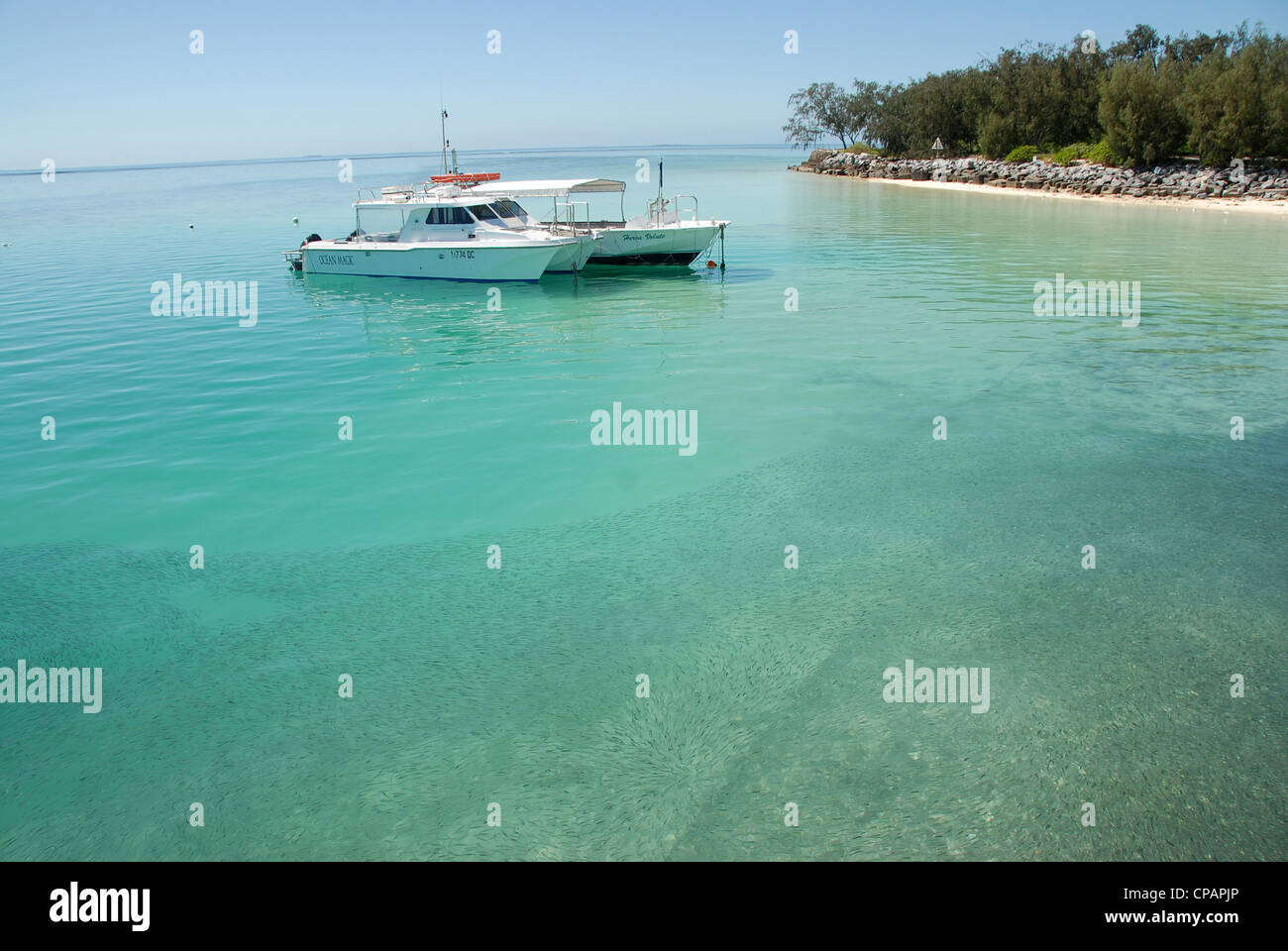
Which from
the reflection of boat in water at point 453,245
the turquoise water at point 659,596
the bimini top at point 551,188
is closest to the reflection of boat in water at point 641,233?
the bimini top at point 551,188

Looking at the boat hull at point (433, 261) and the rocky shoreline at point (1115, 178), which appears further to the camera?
the rocky shoreline at point (1115, 178)

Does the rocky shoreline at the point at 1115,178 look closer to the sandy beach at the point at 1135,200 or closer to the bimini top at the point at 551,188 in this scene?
the sandy beach at the point at 1135,200

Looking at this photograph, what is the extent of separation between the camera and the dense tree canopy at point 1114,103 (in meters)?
43.8

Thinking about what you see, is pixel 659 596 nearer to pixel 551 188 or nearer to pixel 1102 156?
pixel 551 188

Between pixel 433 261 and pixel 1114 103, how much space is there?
44509 mm

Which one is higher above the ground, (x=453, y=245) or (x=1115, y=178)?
(x=1115, y=178)

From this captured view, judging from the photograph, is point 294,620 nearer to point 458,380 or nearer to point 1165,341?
point 458,380

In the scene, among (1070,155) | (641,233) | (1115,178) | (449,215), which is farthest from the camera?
(1070,155)

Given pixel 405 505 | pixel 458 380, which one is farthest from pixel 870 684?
pixel 458 380

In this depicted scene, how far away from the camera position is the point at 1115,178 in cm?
4878

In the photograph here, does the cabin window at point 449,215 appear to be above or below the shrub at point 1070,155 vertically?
below

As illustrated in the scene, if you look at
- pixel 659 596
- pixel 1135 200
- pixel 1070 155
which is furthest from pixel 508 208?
pixel 1070 155
